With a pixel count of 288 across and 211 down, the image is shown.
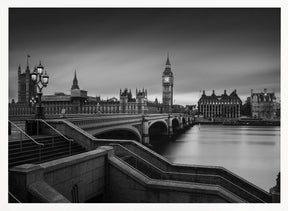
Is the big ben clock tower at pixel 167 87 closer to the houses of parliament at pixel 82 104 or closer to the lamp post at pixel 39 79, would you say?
the houses of parliament at pixel 82 104

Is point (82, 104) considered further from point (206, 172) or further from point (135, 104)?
point (206, 172)

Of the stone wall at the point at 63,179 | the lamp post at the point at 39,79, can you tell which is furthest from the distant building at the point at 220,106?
the stone wall at the point at 63,179

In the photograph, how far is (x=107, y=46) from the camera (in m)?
11.2

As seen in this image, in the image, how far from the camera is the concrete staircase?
7102mm

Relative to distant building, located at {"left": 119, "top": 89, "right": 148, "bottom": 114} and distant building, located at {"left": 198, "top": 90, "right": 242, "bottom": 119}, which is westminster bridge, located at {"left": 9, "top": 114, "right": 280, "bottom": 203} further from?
distant building, located at {"left": 198, "top": 90, "right": 242, "bottom": 119}

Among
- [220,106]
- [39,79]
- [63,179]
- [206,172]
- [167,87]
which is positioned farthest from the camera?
[220,106]

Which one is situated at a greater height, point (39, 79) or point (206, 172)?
point (39, 79)

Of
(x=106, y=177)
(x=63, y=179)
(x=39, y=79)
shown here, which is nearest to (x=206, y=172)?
(x=106, y=177)

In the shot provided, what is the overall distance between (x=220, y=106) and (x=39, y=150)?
122804 millimetres

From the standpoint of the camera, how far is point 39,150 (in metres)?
7.16

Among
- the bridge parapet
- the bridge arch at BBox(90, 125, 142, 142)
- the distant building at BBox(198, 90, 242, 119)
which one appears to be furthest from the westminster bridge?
the distant building at BBox(198, 90, 242, 119)

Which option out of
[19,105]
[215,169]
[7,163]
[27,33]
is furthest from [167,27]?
[19,105]

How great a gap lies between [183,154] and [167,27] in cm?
2181
